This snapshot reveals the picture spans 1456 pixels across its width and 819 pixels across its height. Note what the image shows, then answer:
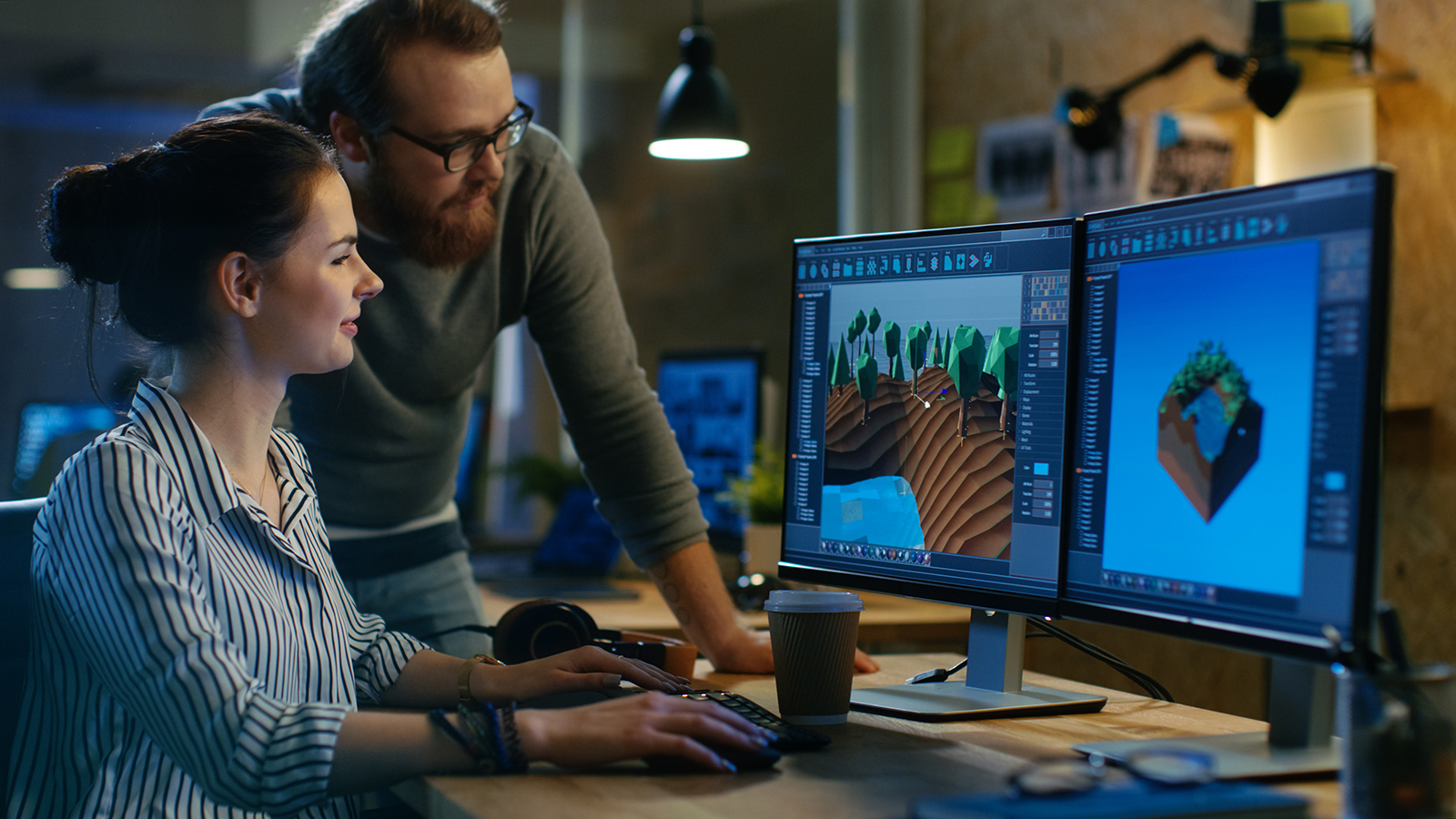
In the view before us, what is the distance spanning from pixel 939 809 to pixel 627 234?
2.87 metres

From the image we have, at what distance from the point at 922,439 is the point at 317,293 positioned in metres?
0.62

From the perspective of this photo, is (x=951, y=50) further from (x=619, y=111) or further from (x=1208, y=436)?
(x=1208, y=436)

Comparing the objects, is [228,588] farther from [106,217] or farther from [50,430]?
[50,430]

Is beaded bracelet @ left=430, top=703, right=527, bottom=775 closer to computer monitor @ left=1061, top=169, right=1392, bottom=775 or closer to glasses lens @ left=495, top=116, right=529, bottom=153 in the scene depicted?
computer monitor @ left=1061, top=169, right=1392, bottom=775

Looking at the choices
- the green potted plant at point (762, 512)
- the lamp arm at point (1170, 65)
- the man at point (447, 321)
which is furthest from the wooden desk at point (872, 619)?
the lamp arm at point (1170, 65)

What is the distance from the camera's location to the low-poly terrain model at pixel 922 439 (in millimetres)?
1195

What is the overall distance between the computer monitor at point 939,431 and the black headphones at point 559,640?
171 mm

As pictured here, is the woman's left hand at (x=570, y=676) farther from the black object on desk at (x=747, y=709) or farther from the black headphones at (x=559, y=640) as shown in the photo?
the black headphones at (x=559, y=640)

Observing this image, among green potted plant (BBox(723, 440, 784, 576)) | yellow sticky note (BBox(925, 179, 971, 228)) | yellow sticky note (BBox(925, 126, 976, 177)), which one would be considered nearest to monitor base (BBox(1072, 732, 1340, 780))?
green potted plant (BBox(723, 440, 784, 576))

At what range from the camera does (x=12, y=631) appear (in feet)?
3.71

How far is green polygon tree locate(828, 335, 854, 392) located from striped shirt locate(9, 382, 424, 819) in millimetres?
565

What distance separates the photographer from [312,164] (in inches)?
47.8

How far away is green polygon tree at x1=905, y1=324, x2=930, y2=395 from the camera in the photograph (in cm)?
126

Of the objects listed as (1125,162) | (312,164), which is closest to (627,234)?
(1125,162)
